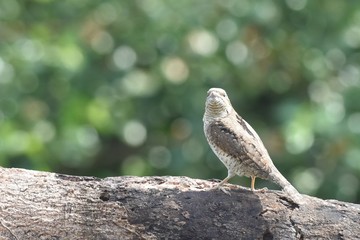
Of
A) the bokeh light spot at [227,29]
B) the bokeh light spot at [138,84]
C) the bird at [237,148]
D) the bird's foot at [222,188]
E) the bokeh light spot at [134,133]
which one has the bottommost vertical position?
the bird's foot at [222,188]

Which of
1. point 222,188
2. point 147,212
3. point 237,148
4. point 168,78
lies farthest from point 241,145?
point 168,78

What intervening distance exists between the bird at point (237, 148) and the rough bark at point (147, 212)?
0.09 metres

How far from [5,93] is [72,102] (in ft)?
1.74

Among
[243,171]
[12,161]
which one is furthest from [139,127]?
[243,171]

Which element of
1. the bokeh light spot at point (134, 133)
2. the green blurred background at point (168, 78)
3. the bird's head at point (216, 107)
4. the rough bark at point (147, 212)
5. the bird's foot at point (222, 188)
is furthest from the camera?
the bokeh light spot at point (134, 133)

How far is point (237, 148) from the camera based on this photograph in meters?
4.81

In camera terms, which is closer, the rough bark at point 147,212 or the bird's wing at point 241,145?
the rough bark at point 147,212

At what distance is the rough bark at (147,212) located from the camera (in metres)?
4.57

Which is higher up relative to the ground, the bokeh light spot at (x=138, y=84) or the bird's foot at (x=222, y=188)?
the bokeh light spot at (x=138, y=84)

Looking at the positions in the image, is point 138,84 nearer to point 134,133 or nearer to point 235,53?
point 134,133

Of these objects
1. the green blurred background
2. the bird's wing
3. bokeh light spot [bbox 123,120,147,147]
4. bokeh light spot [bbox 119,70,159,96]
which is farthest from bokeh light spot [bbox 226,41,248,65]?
the bird's wing

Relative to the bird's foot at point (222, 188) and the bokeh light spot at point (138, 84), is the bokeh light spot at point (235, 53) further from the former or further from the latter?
the bird's foot at point (222, 188)

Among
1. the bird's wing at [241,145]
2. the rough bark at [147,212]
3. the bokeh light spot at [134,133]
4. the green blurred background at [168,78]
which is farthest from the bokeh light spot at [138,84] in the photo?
the rough bark at [147,212]

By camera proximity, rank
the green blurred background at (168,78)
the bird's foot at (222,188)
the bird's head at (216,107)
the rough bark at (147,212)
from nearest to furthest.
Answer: the rough bark at (147,212) < the bird's foot at (222,188) < the bird's head at (216,107) < the green blurred background at (168,78)
